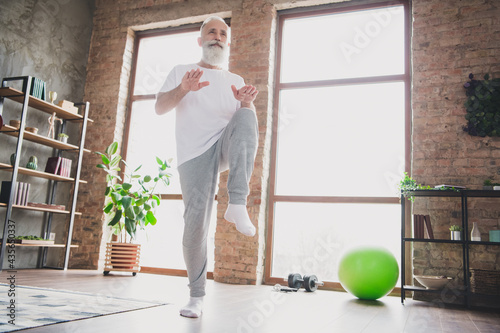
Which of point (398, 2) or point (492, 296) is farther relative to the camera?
point (398, 2)

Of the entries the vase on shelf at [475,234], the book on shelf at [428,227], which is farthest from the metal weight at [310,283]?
the vase on shelf at [475,234]

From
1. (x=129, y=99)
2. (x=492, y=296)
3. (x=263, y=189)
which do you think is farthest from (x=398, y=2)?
(x=129, y=99)

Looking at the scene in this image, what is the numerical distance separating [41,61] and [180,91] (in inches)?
149

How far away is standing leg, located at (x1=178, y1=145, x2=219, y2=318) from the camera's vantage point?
203 centimetres

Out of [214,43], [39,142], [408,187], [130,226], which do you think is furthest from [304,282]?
[39,142]

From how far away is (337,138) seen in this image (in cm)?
455

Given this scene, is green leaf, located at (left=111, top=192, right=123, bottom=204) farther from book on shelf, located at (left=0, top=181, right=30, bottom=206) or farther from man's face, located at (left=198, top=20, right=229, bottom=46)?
man's face, located at (left=198, top=20, right=229, bottom=46)

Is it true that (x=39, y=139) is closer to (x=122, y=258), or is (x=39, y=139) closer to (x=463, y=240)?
(x=122, y=258)

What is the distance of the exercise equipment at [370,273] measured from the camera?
318cm

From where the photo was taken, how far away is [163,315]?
6.57ft

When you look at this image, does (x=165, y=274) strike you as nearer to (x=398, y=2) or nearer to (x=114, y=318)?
(x=114, y=318)

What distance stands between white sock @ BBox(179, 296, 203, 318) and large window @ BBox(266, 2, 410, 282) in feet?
7.99

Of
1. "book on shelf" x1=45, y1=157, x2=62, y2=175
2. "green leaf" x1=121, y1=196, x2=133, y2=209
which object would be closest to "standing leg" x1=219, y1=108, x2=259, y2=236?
"green leaf" x1=121, y1=196, x2=133, y2=209

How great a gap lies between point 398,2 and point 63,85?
4.20 meters
